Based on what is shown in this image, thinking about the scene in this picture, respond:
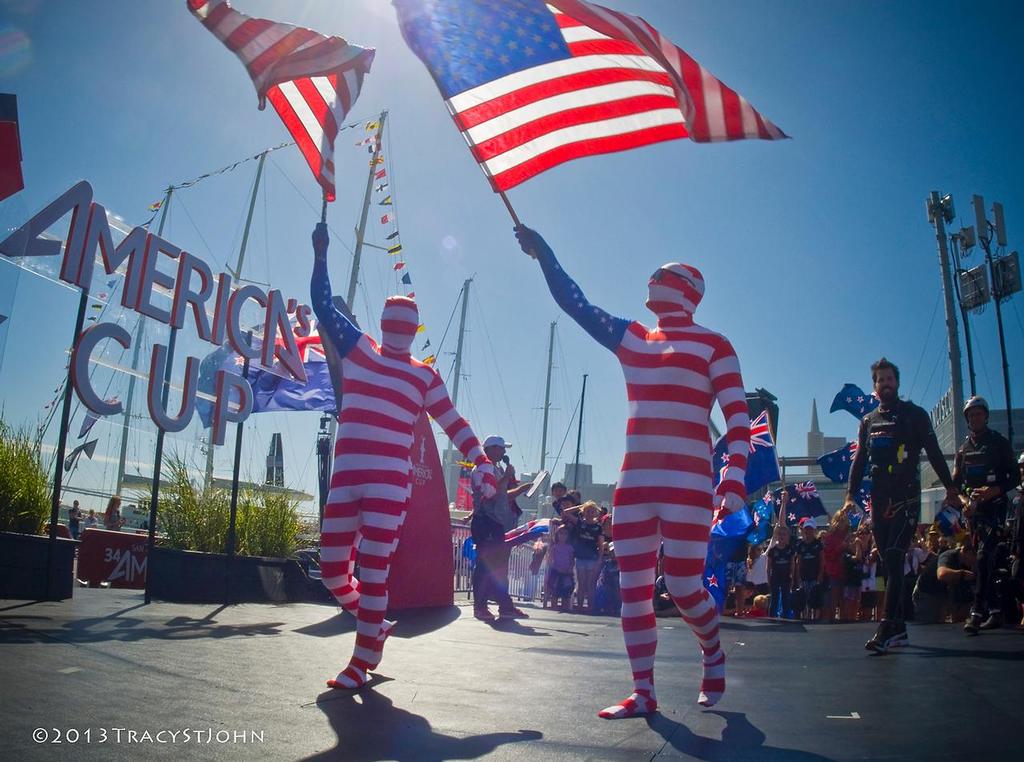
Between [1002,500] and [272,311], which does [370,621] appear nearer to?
[1002,500]

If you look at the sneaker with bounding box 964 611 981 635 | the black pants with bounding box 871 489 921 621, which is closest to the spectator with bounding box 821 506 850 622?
the sneaker with bounding box 964 611 981 635

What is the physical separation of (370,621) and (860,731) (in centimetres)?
211

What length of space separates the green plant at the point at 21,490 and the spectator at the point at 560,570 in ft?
21.5

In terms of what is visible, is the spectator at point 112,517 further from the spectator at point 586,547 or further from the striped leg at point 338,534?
the striped leg at point 338,534

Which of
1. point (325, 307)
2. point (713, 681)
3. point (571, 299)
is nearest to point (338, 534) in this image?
point (325, 307)

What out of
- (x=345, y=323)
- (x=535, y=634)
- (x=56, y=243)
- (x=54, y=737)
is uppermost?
(x=56, y=243)

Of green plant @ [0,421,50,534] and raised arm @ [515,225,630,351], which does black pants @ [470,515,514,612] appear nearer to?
green plant @ [0,421,50,534]

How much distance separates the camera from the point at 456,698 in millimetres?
3102

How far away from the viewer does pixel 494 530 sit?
8.34m

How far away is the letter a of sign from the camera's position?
19.5ft

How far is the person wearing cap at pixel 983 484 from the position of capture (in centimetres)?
540

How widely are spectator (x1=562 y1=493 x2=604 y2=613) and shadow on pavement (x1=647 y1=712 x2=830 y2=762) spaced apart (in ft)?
25.2

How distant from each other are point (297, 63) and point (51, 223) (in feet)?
9.26

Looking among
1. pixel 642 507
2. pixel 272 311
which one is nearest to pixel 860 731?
pixel 642 507
